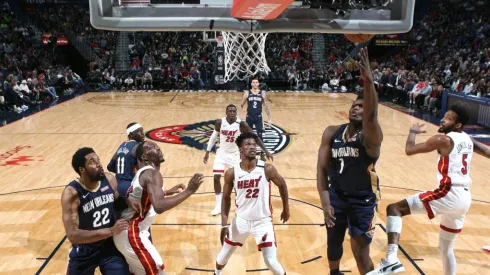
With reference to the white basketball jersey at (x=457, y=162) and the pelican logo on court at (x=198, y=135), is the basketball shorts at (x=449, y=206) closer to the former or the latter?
the white basketball jersey at (x=457, y=162)

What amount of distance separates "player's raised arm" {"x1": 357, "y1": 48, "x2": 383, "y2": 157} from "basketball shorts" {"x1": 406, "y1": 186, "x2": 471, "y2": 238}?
4.02 feet

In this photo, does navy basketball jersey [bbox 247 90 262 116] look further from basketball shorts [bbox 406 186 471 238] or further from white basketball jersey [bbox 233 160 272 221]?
basketball shorts [bbox 406 186 471 238]

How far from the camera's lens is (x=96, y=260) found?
384 cm

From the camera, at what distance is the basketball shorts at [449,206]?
4.52 meters

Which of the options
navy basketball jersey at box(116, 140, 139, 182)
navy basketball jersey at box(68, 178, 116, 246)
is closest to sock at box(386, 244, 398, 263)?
navy basketball jersey at box(68, 178, 116, 246)

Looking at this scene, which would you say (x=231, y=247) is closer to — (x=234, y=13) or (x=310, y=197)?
(x=234, y=13)

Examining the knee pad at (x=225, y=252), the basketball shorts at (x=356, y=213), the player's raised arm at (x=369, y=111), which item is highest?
the player's raised arm at (x=369, y=111)

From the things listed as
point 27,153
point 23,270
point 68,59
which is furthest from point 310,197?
point 68,59

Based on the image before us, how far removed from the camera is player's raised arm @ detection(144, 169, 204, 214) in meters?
3.81

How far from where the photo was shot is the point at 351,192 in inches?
154

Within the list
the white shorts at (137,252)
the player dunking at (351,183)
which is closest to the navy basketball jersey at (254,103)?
the player dunking at (351,183)

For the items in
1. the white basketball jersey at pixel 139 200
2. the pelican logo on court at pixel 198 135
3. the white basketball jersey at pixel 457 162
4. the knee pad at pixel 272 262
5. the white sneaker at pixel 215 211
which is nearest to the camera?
the white basketball jersey at pixel 139 200

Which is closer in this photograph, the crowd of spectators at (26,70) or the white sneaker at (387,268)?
the white sneaker at (387,268)

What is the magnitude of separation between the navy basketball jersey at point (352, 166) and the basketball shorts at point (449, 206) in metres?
0.98
